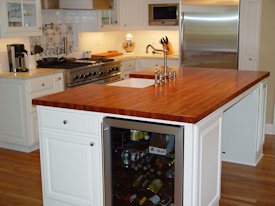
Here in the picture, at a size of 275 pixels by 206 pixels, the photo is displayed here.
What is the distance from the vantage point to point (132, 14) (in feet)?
21.8

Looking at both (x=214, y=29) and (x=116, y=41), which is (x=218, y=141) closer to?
(x=214, y=29)

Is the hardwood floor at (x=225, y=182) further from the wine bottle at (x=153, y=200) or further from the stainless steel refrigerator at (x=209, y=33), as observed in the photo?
the stainless steel refrigerator at (x=209, y=33)

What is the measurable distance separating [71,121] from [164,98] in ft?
2.33

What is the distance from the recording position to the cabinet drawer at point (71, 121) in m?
2.86

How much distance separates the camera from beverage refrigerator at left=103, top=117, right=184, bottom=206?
2754mm

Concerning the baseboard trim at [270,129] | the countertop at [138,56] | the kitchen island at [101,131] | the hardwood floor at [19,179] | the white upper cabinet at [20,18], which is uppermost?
the white upper cabinet at [20,18]

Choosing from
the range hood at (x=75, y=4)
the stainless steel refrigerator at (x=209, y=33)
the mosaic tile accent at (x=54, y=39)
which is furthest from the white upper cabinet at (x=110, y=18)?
the stainless steel refrigerator at (x=209, y=33)

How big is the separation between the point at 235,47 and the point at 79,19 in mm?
2384

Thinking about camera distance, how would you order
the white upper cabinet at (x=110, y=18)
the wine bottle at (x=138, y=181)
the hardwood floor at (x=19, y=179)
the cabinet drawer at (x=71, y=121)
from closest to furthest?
the cabinet drawer at (x=71, y=121), the wine bottle at (x=138, y=181), the hardwood floor at (x=19, y=179), the white upper cabinet at (x=110, y=18)

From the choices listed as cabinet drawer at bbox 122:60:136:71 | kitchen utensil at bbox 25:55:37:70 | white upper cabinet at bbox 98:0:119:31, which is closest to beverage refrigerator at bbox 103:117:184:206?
kitchen utensil at bbox 25:55:37:70

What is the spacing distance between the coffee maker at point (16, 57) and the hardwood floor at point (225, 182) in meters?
1.05

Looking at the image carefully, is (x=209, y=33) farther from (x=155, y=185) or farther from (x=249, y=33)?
(x=155, y=185)

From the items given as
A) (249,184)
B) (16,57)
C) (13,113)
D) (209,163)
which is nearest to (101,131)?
(209,163)

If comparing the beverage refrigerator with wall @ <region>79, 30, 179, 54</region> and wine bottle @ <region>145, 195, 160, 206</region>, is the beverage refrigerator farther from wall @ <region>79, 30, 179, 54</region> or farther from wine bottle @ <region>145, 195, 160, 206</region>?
wall @ <region>79, 30, 179, 54</region>
